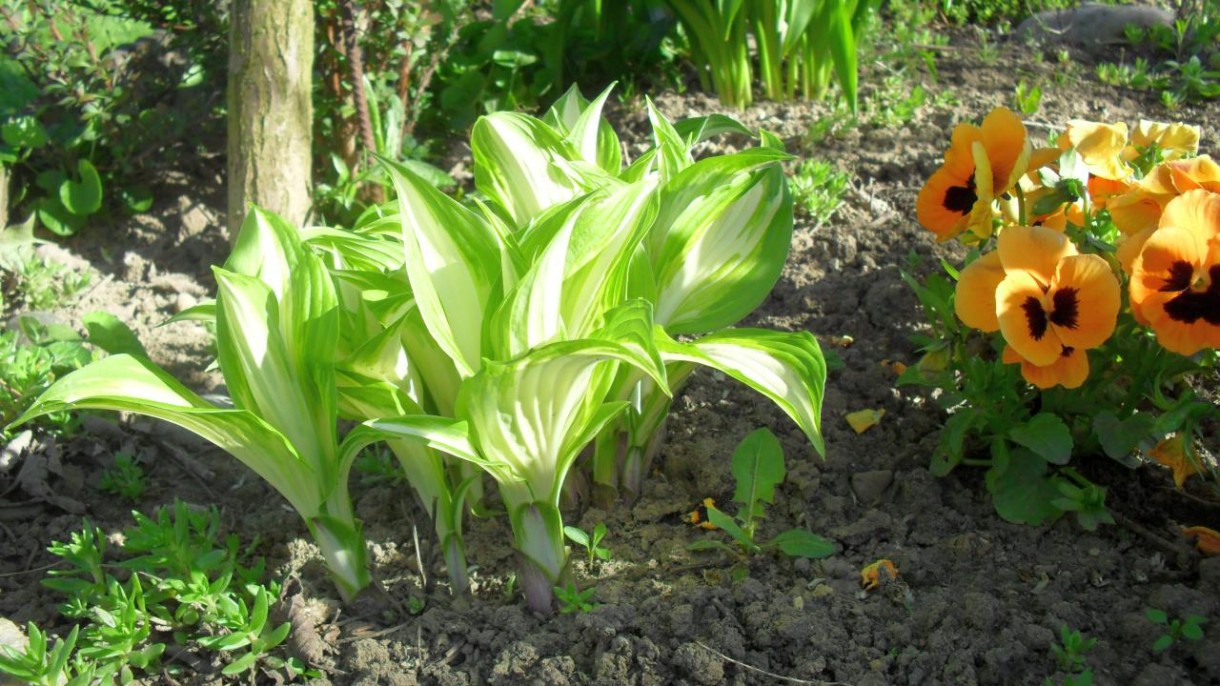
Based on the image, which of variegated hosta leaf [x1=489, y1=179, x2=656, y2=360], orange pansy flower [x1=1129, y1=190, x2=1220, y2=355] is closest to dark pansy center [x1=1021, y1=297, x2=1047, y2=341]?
orange pansy flower [x1=1129, y1=190, x2=1220, y2=355]

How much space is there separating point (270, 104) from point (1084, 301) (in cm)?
209

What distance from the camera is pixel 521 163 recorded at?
74.5 inches

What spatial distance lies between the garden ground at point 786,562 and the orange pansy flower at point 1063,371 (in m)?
0.32

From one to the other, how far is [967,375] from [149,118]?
2.59 metres

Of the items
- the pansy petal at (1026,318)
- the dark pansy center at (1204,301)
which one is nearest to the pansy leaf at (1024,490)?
the pansy petal at (1026,318)

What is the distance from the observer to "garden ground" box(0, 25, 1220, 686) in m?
1.64

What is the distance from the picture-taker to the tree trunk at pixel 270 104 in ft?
9.02

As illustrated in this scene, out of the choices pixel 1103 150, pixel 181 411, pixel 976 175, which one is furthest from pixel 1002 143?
pixel 181 411

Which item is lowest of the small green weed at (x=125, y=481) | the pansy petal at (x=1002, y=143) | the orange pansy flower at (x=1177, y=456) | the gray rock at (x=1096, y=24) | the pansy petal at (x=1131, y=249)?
the orange pansy flower at (x=1177, y=456)

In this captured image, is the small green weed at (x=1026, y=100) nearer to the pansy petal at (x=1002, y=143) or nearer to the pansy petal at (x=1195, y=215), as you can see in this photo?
the pansy petal at (x=1002, y=143)

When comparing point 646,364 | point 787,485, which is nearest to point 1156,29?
point 787,485

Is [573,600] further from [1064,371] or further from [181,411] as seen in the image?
[1064,371]

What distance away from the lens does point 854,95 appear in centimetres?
330

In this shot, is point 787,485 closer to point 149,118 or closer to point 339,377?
point 339,377
